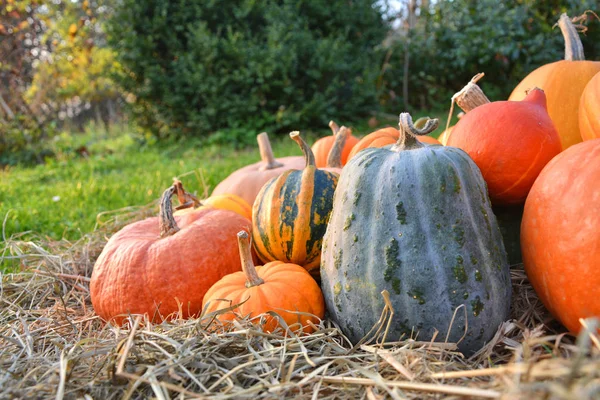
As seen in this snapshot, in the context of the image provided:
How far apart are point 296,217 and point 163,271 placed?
25.8 inches

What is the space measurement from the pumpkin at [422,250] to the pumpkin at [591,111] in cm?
54

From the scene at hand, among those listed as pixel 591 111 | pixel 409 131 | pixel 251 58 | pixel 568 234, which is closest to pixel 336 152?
pixel 409 131

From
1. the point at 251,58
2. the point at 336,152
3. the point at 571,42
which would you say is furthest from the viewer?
the point at 251,58

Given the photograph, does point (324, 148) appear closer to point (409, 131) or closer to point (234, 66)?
point (409, 131)

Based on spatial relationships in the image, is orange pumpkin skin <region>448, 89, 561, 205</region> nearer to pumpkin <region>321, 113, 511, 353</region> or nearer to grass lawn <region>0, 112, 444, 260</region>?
pumpkin <region>321, 113, 511, 353</region>

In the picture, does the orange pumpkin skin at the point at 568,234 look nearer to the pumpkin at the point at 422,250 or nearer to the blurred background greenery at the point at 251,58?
the pumpkin at the point at 422,250

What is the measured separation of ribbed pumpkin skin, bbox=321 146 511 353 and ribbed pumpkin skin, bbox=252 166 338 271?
1.35ft

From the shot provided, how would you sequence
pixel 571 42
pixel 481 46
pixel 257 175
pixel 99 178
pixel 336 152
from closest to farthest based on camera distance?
1. pixel 571 42
2. pixel 336 152
3. pixel 257 175
4. pixel 99 178
5. pixel 481 46

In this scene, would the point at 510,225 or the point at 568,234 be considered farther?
the point at 510,225

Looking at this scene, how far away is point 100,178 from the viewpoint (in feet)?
18.1

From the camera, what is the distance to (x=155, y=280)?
2.28 metres

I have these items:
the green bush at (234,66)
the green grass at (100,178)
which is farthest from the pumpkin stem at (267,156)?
the green bush at (234,66)

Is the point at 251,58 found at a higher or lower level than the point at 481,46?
higher

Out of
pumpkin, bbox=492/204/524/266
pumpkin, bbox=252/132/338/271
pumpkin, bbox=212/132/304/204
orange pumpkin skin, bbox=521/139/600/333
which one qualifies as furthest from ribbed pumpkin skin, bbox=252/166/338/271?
pumpkin, bbox=212/132/304/204
